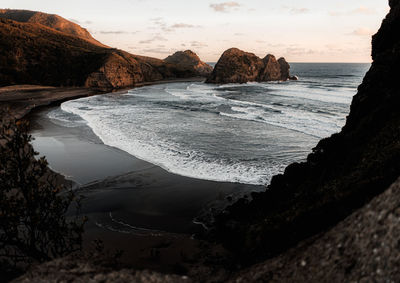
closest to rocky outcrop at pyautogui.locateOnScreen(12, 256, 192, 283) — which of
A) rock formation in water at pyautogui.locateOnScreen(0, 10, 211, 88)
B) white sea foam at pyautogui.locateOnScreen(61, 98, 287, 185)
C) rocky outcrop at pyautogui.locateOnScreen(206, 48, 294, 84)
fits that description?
white sea foam at pyautogui.locateOnScreen(61, 98, 287, 185)

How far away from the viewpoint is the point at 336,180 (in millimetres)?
6922

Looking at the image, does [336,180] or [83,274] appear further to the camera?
[336,180]

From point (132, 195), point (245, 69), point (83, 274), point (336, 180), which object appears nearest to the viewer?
point (83, 274)

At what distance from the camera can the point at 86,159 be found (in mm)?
17078

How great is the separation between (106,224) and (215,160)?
8.55 meters

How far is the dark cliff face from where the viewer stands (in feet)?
17.9

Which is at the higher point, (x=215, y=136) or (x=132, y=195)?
(x=215, y=136)

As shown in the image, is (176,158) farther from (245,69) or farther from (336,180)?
(245,69)

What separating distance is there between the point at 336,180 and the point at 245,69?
4318 inches

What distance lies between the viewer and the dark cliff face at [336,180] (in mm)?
5445

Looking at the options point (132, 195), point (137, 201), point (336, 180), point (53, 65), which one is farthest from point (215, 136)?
point (53, 65)

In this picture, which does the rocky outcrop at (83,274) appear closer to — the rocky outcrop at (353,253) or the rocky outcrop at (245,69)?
the rocky outcrop at (353,253)

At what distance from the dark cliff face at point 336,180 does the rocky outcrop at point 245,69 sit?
311 feet

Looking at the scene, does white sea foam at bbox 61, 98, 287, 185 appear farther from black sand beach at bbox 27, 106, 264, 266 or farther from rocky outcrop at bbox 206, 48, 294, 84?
rocky outcrop at bbox 206, 48, 294, 84
